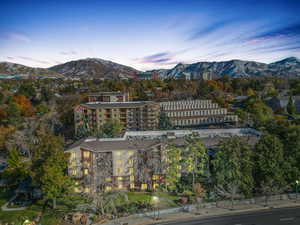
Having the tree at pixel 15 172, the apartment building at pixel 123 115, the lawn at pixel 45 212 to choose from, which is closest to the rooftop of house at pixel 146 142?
the lawn at pixel 45 212

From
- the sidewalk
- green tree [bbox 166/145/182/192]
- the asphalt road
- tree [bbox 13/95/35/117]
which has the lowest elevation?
the sidewalk

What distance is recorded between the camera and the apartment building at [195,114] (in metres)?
87.2

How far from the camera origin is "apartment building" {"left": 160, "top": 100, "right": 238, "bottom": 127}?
8719 cm

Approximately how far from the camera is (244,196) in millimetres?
34312

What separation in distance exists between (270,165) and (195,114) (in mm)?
55484

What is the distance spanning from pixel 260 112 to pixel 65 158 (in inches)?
2719

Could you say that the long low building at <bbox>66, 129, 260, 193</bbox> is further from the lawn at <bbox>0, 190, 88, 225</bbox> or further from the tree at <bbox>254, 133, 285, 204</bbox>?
the tree at <bbox>254, 133, 285, 204</bbox>

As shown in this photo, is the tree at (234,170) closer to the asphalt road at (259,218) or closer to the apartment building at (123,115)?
the asphalt road at (259,218)

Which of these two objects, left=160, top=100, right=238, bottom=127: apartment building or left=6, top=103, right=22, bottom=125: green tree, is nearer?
left=6, top=103, right=22, bottom=125: green tree

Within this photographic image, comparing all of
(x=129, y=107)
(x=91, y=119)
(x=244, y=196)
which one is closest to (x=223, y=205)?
(x=244, y=196)

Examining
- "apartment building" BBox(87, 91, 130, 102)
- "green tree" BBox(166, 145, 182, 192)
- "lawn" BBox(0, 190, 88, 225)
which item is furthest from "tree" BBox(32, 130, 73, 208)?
"apartment building" BBox(87, 91, 130, 102)

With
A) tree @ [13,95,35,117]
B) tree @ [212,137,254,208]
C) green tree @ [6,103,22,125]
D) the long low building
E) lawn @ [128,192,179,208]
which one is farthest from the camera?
tree @ [13,95,35,117]

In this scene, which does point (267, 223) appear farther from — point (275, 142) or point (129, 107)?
point (129, 107)

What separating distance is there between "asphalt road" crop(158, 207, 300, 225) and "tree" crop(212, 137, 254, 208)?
3.17m
